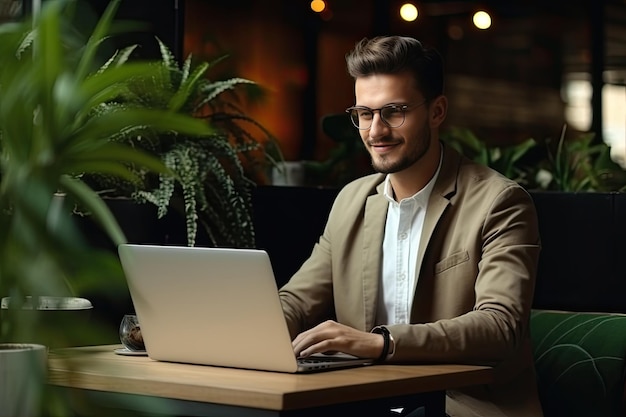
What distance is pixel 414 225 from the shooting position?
2986 millimetres

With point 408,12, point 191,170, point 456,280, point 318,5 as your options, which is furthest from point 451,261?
point 408,12

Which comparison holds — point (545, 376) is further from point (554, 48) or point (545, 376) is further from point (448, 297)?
point (554, 48)

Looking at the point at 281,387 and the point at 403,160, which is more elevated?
the point at 403,160

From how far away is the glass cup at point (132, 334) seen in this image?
260cm

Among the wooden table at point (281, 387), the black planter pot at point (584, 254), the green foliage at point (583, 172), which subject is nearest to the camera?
the wooden table at point (281, 387)

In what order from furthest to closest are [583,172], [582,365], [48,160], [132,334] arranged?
[583,172] < [582,365] < [132,334] < [48,160]

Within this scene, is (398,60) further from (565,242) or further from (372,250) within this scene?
(565,242)

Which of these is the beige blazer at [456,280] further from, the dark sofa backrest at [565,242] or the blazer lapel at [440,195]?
the dark sofa backrest at [565,242]

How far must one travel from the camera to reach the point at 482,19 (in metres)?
6.34

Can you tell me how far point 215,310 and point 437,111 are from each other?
1.05 m

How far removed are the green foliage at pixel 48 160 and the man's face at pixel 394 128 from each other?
6.48ft

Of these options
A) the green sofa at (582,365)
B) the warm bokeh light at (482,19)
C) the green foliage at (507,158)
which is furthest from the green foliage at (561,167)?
the green sofa at (582,365)

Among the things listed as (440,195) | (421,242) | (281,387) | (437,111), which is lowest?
(281,387)

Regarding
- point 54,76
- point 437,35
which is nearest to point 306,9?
point 437,35
